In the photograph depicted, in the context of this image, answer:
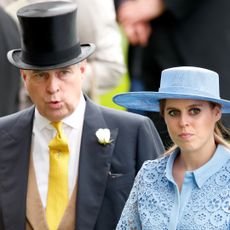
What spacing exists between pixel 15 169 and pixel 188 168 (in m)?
1.39

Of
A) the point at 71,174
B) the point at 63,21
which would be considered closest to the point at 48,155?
the point at 71,174

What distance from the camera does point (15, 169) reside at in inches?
343

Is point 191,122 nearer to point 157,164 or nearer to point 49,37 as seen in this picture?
point 157,164

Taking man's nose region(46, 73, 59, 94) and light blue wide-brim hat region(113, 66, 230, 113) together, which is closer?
light blue wide-brim hat region(113, 66, 230, 113)

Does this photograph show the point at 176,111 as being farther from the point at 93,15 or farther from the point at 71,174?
the point at 93,15

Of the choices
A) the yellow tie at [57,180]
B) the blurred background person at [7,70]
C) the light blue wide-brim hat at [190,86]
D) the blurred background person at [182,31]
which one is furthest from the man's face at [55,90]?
the blurred background person at [182,31]

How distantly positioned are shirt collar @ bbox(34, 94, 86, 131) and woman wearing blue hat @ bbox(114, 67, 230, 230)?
853 mm

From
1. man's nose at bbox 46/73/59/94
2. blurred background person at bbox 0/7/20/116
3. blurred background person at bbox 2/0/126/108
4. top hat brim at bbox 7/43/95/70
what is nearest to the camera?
man's nose at bbox 46/73/59/94

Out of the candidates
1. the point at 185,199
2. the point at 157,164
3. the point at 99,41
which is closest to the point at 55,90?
the point at 157,164

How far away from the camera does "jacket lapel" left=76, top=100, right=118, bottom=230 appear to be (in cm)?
850

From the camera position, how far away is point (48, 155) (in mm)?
8711

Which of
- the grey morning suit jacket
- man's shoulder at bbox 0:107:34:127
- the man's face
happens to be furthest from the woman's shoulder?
man's shoulder at bbox 0:107:34:127

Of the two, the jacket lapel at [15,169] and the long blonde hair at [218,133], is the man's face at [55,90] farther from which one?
the long blonde hair at [218,133]

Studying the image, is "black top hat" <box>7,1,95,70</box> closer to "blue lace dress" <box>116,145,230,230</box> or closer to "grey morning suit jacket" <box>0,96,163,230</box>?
"grey morning suit jacket" <box>0,96,163,230</box>
